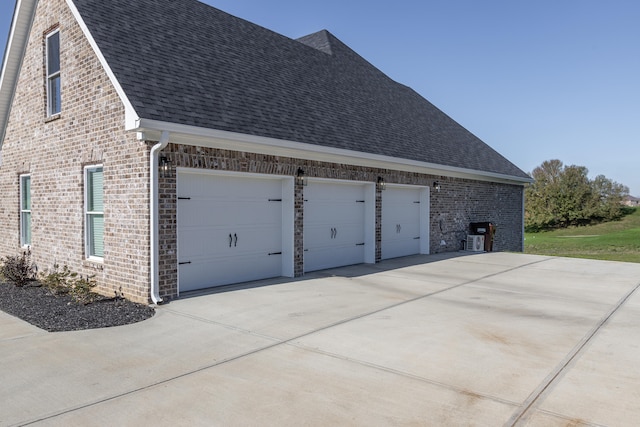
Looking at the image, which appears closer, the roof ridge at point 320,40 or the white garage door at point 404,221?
the white garage door at point 404,221

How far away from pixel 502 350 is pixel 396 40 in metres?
14.5

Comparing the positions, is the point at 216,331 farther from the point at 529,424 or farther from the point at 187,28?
the point at 187,28

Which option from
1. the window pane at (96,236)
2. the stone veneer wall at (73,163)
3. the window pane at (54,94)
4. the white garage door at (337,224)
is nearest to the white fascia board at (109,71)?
the stone veneer wall at (73,163)

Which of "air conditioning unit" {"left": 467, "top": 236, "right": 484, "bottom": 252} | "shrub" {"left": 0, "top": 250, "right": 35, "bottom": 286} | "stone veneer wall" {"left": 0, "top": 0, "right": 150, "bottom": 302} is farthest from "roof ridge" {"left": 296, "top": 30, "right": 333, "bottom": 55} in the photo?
"shrub" {"left": 0, "top": 250, "right": 35, "bottom": 286}

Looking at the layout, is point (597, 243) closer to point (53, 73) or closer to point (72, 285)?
point (72, 285)

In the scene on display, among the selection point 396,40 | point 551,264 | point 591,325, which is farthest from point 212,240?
point 396,40

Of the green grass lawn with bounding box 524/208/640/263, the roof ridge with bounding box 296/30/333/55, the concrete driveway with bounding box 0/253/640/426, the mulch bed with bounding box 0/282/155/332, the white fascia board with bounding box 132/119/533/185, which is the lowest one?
the green grass lawn with bounding box 524/208/640/263

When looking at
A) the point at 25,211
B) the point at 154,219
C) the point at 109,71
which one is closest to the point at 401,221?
the point at 154,219

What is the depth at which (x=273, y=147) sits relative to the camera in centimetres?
909

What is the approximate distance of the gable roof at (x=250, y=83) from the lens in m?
7.99

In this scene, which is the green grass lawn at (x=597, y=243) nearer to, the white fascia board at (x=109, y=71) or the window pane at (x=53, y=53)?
the white fascia board at (x=109, y=71)

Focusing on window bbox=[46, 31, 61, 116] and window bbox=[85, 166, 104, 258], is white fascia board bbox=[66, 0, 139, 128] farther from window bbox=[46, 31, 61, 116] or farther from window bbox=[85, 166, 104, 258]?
window bbox=[85, 166, 104, 258]

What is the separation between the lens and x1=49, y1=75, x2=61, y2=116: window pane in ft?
32.2

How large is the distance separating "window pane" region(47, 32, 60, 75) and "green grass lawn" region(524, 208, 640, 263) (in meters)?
20.8
